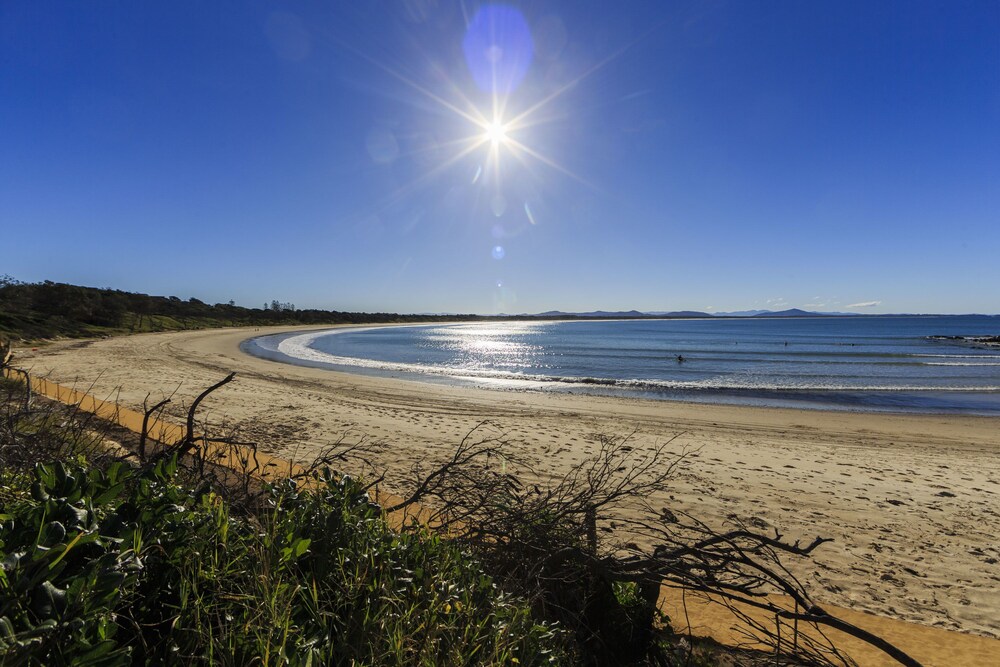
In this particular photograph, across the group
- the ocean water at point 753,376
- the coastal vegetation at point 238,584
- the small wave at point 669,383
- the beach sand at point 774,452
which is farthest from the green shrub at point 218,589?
the small wave at point 669,383

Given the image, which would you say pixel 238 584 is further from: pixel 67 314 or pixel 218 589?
pixel 67 314

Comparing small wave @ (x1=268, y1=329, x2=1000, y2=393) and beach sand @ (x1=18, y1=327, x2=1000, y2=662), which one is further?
small wave @ (x1=268, y1=329, x2=1000, y2=393)

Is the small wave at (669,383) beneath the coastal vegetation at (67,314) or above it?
beneath

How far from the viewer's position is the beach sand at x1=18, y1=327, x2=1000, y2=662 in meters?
4.82

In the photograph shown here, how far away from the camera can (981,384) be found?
863 inches

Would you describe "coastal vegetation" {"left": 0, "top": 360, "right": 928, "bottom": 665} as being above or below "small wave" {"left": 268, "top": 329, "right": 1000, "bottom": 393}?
above

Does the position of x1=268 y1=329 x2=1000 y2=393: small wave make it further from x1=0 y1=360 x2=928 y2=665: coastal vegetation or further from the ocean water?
x1=0 y1=360 x2=928 y2=665: coastal vegetation

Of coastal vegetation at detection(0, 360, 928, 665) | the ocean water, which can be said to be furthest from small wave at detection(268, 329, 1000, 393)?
coastal vegetation at detection(0, 360, 928, 665)

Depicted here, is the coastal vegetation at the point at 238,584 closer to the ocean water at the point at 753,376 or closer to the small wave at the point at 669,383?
the ocean water at the point at 753,376

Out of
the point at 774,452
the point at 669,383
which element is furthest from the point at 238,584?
the point at 669,383

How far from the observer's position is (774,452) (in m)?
10.0

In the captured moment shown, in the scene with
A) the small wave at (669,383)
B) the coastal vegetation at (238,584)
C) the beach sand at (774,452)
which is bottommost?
the small wave at (669,383)

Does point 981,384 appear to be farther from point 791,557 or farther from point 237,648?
point 237,648

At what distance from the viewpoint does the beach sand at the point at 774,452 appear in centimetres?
482
